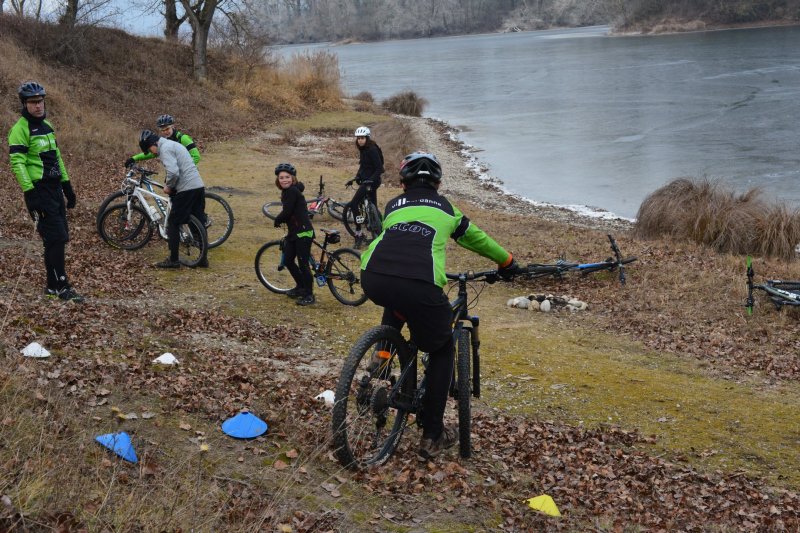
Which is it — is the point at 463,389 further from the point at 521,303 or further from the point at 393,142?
the point at 393,142

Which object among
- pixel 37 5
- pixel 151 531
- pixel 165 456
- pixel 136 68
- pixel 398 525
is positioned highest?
pixel 37 5

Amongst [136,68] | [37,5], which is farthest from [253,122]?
[37,5]

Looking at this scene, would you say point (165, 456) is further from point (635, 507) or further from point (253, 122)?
point (253, 122)

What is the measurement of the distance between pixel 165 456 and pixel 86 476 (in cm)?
89

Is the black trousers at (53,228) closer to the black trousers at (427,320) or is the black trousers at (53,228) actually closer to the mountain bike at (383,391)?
the mountain bike at (383,391)

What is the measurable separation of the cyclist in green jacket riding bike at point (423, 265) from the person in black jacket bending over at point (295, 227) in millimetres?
4901

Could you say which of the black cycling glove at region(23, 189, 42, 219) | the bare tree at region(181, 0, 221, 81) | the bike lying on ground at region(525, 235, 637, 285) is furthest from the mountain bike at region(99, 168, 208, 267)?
the bare tree at region(181, 0, 221, 81)

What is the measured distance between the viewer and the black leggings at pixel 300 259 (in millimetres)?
10586

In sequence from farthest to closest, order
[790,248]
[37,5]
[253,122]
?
[37,5]
[253,122]
[790,248]

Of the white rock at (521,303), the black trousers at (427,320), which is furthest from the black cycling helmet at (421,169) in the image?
the white rock at (521,303)

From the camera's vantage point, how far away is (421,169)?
5.52 meters

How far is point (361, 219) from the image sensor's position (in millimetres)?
14984

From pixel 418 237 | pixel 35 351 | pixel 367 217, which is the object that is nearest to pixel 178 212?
pixel 367 217

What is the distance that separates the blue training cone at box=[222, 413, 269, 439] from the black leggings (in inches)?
185
